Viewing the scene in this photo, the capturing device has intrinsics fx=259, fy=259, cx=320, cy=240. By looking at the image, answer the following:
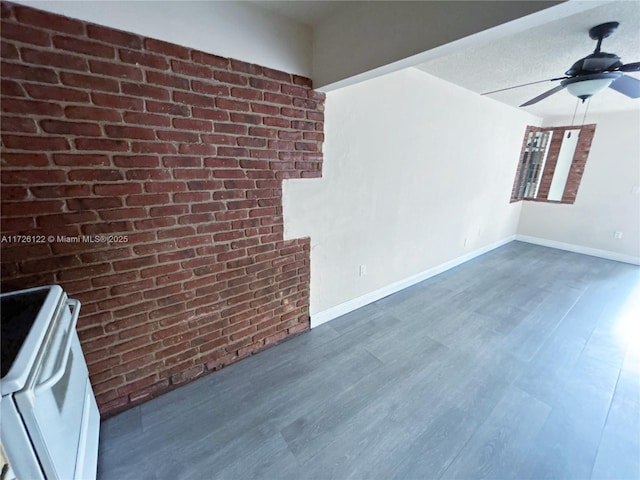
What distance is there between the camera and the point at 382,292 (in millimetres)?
2955

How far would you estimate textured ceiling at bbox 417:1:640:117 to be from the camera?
1.55m

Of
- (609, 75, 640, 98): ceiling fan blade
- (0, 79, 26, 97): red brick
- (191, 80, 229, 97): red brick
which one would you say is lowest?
(0, 79, 26, 97): red brick

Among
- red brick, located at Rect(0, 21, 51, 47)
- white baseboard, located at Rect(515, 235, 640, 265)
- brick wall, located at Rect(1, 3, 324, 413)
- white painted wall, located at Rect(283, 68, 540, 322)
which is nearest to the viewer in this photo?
red brick, located at Rect(0, 21, 51, 47)

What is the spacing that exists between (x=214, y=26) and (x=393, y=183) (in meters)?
1.89

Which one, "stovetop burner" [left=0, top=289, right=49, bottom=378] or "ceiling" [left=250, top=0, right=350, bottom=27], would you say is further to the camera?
"ceiling" [left=250, top=0, right=350, bottom=27]

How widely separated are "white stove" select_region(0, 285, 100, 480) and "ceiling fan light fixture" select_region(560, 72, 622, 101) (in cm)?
322

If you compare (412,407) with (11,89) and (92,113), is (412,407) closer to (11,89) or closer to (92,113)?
(92,113)

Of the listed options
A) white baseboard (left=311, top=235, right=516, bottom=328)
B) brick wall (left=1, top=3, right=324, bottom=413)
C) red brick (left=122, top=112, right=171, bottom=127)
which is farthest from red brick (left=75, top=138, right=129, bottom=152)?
white baseboard (left=311, top=235, right=516, bottom=328)

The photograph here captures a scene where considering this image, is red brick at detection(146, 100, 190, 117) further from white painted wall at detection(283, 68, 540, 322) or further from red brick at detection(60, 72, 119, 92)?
white painted wall at detection(283, 68, 540, 322)

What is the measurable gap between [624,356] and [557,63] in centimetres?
248

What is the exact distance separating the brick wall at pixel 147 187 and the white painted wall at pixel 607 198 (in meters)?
5.21

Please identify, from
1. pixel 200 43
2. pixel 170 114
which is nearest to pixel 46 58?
pixel 170 114

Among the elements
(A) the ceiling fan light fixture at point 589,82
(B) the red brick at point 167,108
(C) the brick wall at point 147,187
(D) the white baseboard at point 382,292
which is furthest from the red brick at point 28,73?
(A) the ceiling fan light fixture at point 589,82

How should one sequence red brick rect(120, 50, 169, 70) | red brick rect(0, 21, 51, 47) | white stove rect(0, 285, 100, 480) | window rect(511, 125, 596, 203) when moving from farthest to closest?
window rect(511, 125, 596, 203) → red brick rect(120, 50, 169, 70) → red brick rect(0, 21, 51, 47) → white stove rect(0, 285, 100, 480)
